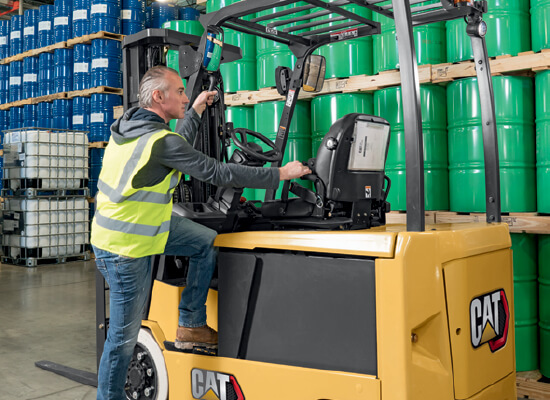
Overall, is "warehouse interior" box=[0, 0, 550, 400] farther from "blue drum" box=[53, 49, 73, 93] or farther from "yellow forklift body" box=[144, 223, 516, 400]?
"blue drum" box=[53, 49, 73, 93]

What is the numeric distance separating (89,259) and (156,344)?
718cm

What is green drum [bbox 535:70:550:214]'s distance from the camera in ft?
12.0

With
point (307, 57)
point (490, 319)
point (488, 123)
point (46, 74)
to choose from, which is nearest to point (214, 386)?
point (490, 319)

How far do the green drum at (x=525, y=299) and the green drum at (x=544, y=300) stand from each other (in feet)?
0.19

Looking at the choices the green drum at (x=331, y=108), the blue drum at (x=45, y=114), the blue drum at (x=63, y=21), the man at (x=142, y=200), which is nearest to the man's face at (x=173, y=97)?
the man at (x=142, y=200)

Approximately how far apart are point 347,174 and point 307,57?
3.79 feet

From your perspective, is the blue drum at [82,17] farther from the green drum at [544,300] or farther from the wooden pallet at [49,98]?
the green drum at [544,300]

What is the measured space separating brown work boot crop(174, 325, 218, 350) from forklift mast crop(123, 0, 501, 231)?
2.75 feet

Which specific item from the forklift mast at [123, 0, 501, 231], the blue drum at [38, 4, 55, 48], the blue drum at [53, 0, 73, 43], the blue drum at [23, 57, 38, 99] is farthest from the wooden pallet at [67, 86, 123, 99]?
the forklift mast at [123, 0, 501, 231]

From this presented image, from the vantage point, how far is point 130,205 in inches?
104

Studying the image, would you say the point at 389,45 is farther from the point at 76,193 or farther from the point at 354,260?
the point at 76,193

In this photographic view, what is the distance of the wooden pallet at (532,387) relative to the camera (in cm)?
362

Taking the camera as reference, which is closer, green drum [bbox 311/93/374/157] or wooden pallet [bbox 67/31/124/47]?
green drum [bbox 311/93/374/157]

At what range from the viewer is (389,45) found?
4.21 meters
